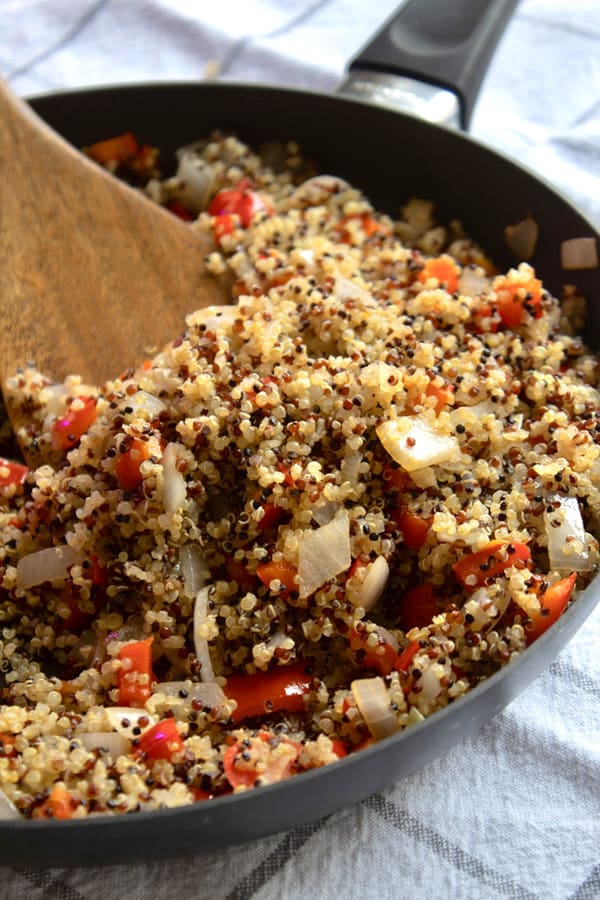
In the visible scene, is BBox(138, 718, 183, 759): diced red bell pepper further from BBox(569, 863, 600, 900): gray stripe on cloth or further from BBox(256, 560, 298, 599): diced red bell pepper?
BBox(569, 863, 600, 900): gray stripe on cloth

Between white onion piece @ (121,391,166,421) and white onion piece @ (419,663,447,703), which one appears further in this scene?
white onion piece @ (121,391,166,421)

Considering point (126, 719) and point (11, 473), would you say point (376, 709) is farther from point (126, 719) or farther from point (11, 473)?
point (11, 473)

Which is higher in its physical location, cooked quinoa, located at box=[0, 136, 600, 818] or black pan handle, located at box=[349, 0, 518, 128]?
black pan handle, located at box=[349, 0, 518, 128]

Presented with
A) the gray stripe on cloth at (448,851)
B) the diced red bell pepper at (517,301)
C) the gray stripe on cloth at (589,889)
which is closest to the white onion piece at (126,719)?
the gray stripe on cloth at (448,851)

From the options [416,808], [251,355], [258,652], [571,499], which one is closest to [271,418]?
[251,355]

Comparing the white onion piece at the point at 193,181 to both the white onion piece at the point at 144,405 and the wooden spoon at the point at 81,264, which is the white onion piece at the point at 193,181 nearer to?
the wooden spoon at the point at 81,264

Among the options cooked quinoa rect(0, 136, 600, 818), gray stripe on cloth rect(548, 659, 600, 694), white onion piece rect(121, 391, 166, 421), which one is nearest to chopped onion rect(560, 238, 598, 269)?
cooked quinoa rect(0, 136, 600, 818)
